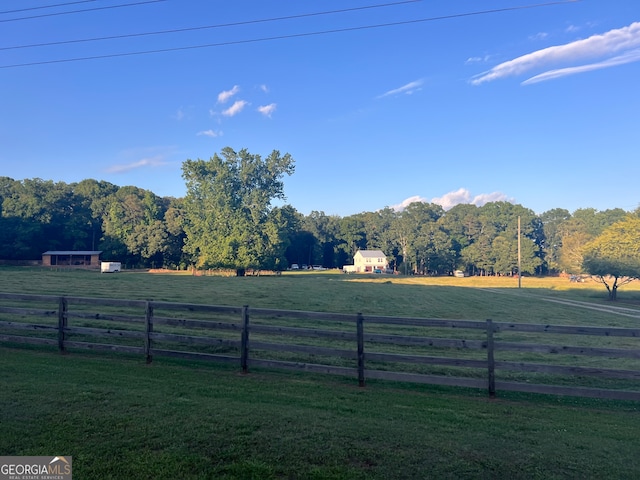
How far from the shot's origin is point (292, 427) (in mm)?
5160

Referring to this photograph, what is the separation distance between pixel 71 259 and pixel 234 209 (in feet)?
109

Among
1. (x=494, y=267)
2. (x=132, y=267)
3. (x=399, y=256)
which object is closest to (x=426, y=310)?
(x=132, y=267)

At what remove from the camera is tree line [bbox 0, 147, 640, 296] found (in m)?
69.4

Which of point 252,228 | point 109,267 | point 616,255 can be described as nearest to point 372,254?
point 252,228

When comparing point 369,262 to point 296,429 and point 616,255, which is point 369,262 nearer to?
point 616,255

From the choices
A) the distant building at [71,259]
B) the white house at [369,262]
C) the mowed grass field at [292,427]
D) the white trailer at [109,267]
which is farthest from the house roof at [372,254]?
the mowed grass field at [292,427]

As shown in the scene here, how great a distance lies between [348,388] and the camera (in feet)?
24.0

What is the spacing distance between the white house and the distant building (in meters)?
56.0

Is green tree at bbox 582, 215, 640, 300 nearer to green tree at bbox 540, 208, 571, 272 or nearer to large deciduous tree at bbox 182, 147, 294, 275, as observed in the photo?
large deciduous tree at bbox 182, 147, 294, 275

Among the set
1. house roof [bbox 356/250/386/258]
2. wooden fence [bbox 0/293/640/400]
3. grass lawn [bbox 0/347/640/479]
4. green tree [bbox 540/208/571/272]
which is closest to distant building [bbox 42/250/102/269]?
house roof [bbox 356/250/386/258]

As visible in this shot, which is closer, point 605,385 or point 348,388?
point 348,388

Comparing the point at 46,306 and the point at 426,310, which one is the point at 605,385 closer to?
the point at 426,310

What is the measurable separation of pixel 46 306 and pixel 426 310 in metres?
18.4

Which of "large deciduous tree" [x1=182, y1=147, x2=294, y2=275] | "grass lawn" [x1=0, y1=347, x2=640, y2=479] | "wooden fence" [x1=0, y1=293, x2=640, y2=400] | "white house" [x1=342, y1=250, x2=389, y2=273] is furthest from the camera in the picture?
"white house" [x1=342, y1=250, x2=389, y2=273]
